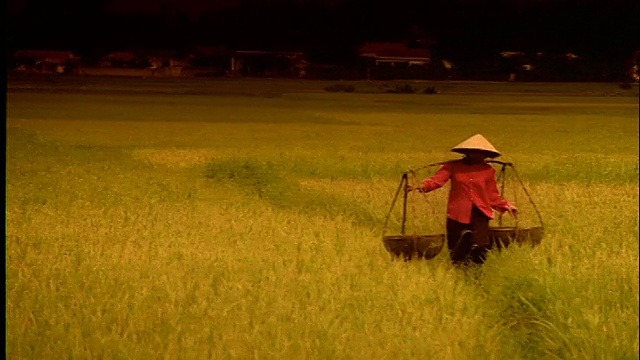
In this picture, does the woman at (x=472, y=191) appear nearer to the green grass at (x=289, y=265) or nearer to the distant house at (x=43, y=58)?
the green grass at (x=289, y=265)

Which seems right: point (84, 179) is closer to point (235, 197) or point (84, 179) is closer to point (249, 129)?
point (235, 197)

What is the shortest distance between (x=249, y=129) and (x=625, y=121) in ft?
29.2

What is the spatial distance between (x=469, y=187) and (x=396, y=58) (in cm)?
2682

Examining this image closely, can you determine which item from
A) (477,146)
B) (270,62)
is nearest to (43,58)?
(270,62)

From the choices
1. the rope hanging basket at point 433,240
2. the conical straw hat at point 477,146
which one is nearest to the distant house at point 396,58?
the rope hanging basket at point 433,240

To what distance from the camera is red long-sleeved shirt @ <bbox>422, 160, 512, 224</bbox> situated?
4906 millimetres

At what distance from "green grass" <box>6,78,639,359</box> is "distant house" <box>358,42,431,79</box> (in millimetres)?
15982

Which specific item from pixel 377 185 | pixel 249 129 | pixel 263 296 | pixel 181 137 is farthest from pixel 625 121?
pixel 263 296

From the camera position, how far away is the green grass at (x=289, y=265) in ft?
12.7

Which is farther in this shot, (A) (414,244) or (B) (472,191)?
(A) (414,244)

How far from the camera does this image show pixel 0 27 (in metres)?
3.10

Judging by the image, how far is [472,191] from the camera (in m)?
4.92

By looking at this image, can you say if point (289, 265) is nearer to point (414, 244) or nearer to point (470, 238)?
point (414, 244)

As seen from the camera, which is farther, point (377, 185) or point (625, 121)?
point (625, 121)
